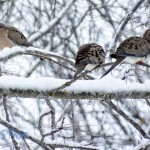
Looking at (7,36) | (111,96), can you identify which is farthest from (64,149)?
(7,36)

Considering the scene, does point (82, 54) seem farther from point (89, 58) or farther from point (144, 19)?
point (144, 19)

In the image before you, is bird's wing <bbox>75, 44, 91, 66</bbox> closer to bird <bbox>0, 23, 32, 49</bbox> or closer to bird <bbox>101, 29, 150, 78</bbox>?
bird <bbox>101, 29, 150, 78</bbox>

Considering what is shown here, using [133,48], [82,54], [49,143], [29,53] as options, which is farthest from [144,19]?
[49,143]

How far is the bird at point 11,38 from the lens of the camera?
577 cm

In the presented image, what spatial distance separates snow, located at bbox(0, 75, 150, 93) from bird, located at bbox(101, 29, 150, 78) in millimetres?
1045

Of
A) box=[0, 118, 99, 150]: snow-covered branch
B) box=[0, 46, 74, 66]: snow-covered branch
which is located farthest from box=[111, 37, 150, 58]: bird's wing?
box=[0, 118, 99, 150]: snow-covered branch

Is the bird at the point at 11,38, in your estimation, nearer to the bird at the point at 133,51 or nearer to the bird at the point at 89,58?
the bird at the point at 133,51

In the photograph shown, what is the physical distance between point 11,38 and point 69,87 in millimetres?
2535

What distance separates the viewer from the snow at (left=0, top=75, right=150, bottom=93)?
3.42 m

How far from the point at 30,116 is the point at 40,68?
136cm

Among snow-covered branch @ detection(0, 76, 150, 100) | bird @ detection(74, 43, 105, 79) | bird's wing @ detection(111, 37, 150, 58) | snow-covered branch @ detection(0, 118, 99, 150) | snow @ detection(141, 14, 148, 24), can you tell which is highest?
snow @ detection(141, 14, 148, 24)

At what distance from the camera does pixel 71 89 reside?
3477mm

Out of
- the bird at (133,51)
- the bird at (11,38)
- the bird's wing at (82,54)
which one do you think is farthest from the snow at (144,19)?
the bird's wing at (82,54)

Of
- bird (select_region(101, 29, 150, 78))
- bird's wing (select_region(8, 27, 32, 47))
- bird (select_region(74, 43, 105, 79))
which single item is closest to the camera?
bird (select_region(74, 43, 105, 79))
